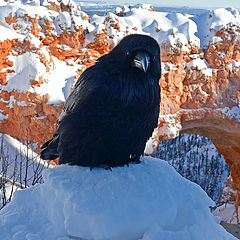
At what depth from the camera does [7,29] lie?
19.4ft

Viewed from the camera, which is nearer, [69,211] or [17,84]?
[69,211]

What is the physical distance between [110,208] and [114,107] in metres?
0.46

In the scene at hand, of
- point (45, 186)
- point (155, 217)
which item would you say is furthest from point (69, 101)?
point (155, 217)

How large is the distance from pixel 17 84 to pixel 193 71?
473 cm

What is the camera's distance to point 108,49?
6914mm

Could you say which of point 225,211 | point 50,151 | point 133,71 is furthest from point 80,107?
point 225,211

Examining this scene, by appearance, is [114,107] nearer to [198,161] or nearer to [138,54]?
[138,54]

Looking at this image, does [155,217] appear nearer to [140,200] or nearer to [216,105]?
[140,200]

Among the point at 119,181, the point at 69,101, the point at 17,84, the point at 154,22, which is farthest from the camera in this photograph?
the point at 154,22

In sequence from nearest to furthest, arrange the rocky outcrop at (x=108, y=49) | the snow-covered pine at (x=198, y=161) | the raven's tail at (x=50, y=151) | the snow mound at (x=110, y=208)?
the snow mound at (x=110, y=208), the raven's tail at (x=50, y=151), the rocky outcrop at (x=108, y=49), the snow-covered pine at (x=198, y=161)

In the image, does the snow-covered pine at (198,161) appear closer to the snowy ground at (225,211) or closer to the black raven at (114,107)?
the snowy ground at (225,211)

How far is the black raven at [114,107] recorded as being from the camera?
→ 1.25m

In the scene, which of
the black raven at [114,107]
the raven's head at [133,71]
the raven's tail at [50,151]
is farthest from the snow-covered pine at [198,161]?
the raven's head at [133,71]

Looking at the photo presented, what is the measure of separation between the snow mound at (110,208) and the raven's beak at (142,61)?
547 millimetres
